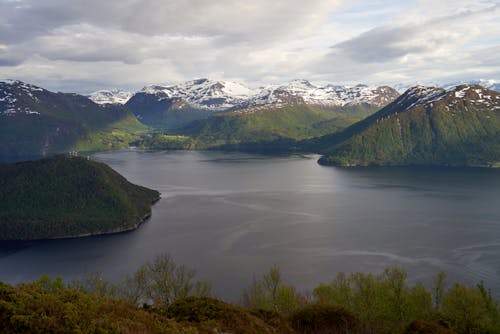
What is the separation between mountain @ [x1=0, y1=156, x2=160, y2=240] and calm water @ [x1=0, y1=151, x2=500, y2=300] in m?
6.22

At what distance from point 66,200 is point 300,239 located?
245 ft

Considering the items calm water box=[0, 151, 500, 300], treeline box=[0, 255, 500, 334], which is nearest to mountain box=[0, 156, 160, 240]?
calm water box=[0, 151, 500, 300]

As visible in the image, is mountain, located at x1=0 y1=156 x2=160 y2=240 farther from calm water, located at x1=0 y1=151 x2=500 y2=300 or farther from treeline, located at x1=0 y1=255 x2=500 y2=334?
treeline, located at x1=0 y1=255 x2=500 y2=334

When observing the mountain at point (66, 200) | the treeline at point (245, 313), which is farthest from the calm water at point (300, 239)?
the treeline at point (245, 313)

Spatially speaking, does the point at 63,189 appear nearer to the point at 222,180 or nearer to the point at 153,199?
the point at 153,199

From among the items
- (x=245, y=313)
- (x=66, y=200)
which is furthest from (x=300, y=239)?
(x=66, y=200)

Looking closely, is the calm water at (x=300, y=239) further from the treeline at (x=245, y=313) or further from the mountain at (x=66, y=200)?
the treeline at (x=245, y=313)

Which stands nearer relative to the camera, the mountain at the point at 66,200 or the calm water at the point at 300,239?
the calm water at the point at 300,239

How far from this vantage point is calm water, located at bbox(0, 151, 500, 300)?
3238 inches

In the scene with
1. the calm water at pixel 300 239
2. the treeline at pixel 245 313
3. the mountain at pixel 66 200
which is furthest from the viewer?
the mountain at pixel 66 200

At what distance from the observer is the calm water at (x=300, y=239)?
82250 mm

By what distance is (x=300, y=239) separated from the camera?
332 ft

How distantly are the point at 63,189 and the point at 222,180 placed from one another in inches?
2869

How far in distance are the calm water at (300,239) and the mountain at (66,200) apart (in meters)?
6.22
